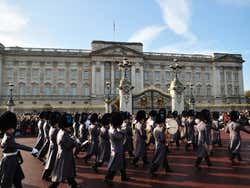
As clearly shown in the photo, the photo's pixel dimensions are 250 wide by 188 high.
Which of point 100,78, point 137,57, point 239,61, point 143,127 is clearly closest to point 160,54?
point 137,57

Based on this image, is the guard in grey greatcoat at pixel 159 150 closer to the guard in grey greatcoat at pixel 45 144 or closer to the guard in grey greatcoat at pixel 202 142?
the guard in grey greatcoat at pixel 202 142

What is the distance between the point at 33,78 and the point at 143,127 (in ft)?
172

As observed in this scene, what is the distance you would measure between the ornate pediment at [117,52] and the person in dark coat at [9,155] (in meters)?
53.6

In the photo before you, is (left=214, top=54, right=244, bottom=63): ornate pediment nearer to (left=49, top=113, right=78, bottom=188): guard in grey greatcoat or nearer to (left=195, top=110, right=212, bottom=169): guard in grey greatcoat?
(left=195, top=110, right=212, bottom=169): guard in grey greatcoat

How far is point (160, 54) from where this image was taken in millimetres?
63000

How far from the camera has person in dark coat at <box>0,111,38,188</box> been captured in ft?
18.6

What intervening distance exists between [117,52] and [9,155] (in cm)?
5496

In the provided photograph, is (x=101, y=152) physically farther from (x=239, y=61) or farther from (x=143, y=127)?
(x=239, y=61)

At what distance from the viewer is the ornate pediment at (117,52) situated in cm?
5903

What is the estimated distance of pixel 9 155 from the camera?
5824 millimetres

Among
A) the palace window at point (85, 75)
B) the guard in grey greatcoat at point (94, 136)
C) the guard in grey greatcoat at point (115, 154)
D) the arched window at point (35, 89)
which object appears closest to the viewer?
the guard in grey greatcoat at point (115, 154)

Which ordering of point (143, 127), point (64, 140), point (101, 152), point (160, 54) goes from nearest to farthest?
point (64, 140), point (101, 152), point (143, 127), point (160, 54)

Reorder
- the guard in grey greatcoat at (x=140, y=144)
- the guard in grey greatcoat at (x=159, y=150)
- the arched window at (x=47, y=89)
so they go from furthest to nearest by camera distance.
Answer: the arched window at (x=47, y=89) < the guard in grey greatcoat at (x=140, y=144) < the guard in grey greatcoat at (x=159, y=150)

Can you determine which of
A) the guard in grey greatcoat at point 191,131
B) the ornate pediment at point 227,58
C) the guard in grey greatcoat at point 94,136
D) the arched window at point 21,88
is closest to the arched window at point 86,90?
the arched window at point 21,88
